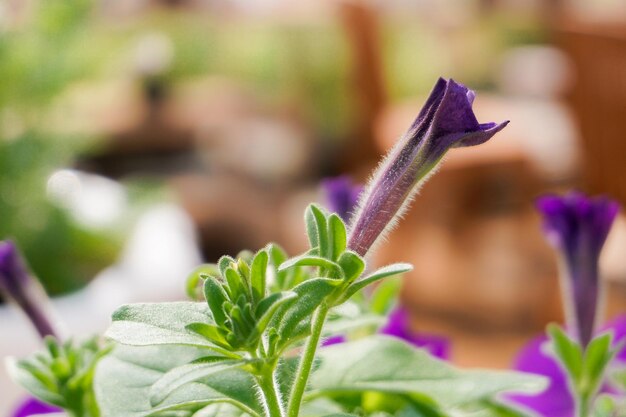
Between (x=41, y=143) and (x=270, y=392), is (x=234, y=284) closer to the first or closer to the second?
(x=270, y=392)

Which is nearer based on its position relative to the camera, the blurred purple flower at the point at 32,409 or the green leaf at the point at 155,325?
the green leaf at the point at 155,325

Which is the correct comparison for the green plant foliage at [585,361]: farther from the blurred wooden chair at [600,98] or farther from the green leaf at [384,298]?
the blurred wooden chair at [600,98]

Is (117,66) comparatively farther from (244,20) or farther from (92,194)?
(244,20)

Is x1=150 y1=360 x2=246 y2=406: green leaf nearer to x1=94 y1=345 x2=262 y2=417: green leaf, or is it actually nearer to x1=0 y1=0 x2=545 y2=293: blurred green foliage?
x1=94 y1=345 x2=262 y2=417: green leaf

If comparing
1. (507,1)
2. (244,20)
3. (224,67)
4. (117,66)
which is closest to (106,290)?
(117,66)

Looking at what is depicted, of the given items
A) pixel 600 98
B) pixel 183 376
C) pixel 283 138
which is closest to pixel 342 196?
pixel 183 376

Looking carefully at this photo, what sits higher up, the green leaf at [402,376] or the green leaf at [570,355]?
the green leaf at [402,376]

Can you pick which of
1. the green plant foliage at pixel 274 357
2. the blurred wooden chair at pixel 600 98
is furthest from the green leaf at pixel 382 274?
the blurred wooden chair at pixel 600 98

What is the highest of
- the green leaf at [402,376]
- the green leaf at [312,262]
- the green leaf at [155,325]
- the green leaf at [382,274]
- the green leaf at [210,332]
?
the green leaf at [312,262]
